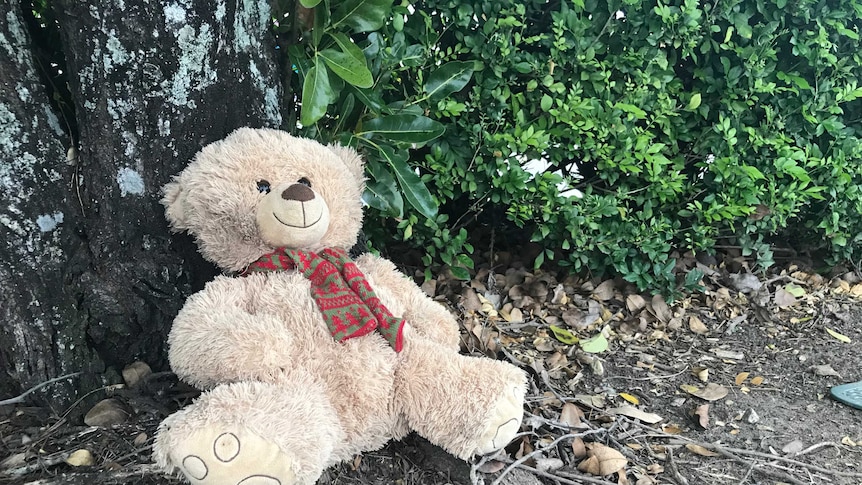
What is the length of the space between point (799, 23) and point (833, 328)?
139cm

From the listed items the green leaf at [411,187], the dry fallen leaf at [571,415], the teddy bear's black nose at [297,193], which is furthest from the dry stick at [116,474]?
the dry fallen leaf at [571,415]

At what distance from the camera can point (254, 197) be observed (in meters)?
1.45

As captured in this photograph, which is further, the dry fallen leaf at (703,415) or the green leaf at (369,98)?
the dry fallen leaf at (703,415)

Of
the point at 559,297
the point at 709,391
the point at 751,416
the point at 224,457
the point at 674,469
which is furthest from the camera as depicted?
the point at 559,297

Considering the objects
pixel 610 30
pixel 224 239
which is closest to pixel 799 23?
pixel 610 30

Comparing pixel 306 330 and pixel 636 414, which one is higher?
pixel 306 330

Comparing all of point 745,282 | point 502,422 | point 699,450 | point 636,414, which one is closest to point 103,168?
point 502,422

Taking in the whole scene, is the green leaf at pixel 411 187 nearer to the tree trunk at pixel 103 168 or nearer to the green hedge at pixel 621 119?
the green hedge at pixel 621 119

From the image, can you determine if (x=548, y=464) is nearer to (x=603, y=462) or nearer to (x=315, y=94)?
(x=603, y=462)

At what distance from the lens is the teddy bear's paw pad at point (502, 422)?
1399mm

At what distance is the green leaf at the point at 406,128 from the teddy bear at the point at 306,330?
39cm

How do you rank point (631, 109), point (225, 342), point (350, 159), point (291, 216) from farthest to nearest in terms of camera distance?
1. point (631, 109)
2. point (350, 159)
3. point (291, 216)
4. point (225, 342)

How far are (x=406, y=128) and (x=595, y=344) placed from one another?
1209 mm

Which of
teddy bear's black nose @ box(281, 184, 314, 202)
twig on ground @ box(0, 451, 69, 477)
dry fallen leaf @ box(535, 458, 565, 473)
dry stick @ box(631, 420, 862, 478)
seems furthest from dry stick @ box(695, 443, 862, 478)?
twig on ground @ box(0, 451, 69, 477)
